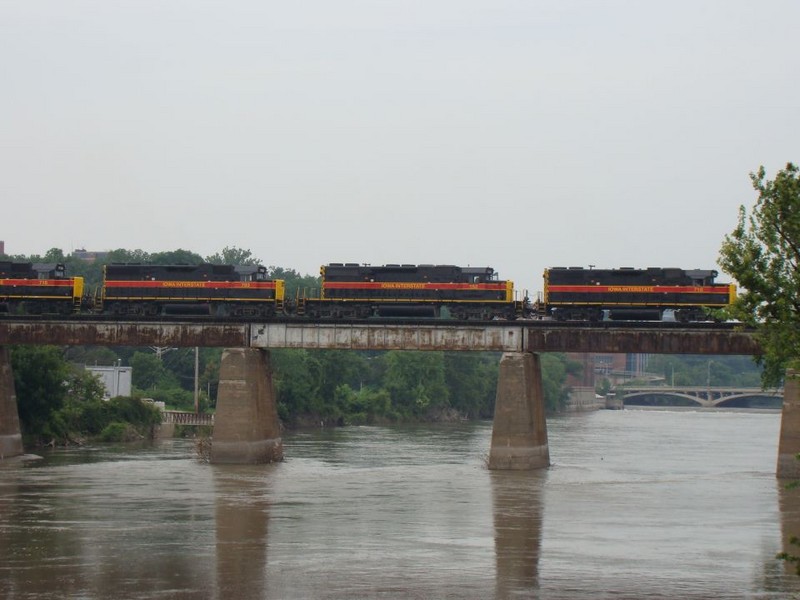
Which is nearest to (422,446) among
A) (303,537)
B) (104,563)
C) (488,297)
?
(488,297)

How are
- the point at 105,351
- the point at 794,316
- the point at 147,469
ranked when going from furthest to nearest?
the point at 105,351 → the point at 147,469 → the point at 794,316

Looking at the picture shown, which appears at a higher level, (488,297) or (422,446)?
(488,297)

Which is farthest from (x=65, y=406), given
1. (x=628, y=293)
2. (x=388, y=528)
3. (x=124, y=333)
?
(x=388, y=528)

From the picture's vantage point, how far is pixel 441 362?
454 feet

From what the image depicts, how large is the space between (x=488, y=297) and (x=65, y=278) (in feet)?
76.5

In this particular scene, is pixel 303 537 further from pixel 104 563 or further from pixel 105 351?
pixel 105 351

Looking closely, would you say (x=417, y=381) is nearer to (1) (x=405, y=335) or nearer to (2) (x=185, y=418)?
(2) (x=185, y=418)

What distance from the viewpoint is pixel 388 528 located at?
132 ft

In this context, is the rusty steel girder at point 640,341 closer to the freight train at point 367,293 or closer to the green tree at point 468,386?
the freight train at point 367,293

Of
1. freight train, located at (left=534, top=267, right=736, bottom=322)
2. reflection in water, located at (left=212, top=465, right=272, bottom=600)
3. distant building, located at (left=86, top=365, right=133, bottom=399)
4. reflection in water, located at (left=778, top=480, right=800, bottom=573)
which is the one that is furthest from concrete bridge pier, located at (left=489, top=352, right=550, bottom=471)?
distant building, located at (left=86, top=365, right=133, bottom=399)

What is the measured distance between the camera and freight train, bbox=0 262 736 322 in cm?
6294

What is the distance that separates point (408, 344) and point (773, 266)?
37169 mm

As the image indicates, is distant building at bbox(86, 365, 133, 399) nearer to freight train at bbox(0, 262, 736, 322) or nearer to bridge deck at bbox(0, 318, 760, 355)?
freight train at bbox(0, 262, 736, 322)

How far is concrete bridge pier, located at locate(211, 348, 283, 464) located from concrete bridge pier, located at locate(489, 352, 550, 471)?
11.6 m
